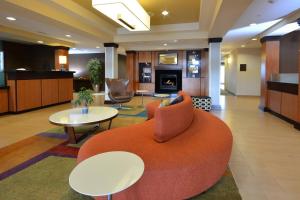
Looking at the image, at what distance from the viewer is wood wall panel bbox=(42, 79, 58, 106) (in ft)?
24.3

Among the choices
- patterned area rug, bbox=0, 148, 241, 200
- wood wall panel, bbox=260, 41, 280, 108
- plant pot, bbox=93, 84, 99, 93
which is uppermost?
wood wall panel, bbox=260, 41, 280, 108

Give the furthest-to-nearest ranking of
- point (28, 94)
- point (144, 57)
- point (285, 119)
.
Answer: point (144, 57) → point (28, 94) → point (285, 119)

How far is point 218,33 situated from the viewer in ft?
21.6

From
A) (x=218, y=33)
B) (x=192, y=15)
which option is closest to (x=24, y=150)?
(x=192, y=15)

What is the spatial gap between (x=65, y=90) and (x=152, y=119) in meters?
6.27

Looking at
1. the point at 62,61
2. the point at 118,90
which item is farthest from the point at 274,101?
the point at 62,61

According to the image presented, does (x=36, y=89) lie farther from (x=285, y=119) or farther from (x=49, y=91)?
(x=285, y=119)

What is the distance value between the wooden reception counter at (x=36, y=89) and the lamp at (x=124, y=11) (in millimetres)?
3799

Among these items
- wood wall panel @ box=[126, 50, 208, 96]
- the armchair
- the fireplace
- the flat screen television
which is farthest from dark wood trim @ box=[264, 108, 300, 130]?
the flat screen television

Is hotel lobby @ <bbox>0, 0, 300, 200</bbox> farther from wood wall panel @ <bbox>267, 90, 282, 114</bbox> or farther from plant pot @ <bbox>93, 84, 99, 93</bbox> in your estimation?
plant pot @ <bbox>93, 84, 99, 93</bbox>

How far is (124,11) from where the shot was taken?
421cm

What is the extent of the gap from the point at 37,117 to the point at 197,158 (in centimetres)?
533

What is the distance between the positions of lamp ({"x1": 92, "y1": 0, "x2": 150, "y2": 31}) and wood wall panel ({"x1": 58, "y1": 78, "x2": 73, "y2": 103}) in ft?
14.5

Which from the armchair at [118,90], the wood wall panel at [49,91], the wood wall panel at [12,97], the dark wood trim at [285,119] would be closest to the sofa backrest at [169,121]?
the dark wood trim at [285,119]
